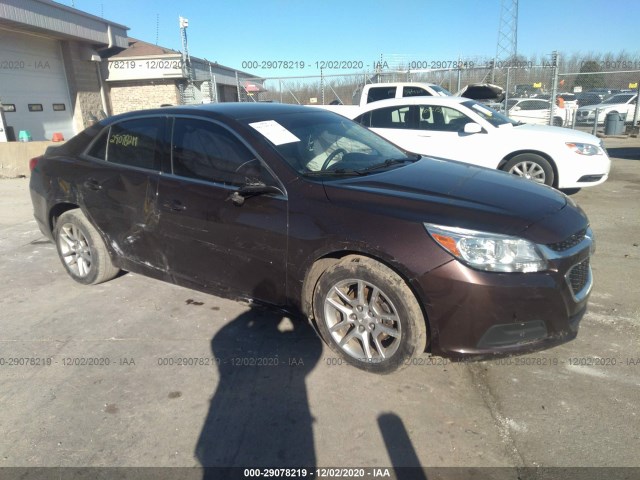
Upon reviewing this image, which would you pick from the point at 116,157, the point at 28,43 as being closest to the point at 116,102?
the point at 28,43

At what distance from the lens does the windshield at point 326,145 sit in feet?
10.2

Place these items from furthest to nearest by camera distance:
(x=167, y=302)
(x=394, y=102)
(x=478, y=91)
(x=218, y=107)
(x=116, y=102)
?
(x=116, y=102) < (x=478, y=91) < (x=394, y=102) < (x=167, y=302) < (x=218, y=107)

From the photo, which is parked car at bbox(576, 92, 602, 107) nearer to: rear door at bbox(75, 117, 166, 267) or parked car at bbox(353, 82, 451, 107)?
parked car at bbox(353, 82, 451, 107)

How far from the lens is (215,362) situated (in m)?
3.03

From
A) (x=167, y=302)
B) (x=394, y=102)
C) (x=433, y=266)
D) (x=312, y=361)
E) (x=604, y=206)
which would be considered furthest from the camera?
(x=394, y=102)

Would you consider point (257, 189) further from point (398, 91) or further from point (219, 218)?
point (398, 91)

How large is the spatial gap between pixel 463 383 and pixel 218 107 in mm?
2701

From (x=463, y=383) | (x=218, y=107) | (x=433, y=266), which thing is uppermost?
(x=218, y=107)

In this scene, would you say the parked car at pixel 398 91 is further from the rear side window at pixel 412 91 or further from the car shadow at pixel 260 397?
the car shadow at pixel 260 397

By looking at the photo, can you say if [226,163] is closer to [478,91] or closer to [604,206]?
[604,206]

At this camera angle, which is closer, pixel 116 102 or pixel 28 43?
pixel 28 43

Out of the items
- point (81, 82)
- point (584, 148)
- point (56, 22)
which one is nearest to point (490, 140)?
point (584, 148)

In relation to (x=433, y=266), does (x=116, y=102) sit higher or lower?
higher

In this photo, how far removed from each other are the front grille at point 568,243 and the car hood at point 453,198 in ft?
0.19
